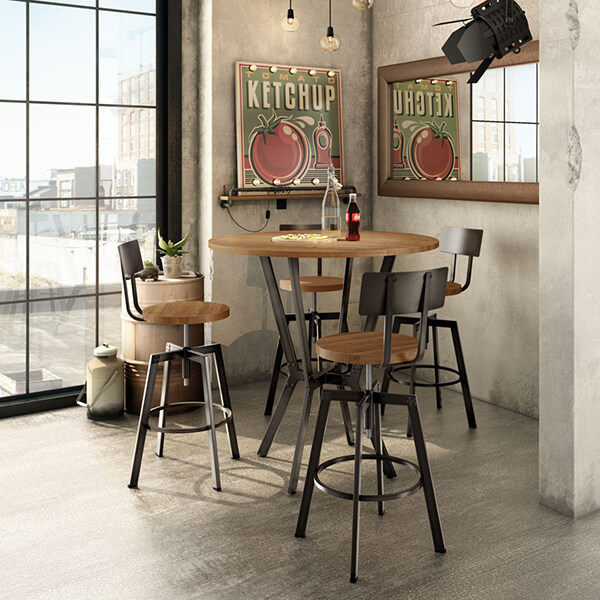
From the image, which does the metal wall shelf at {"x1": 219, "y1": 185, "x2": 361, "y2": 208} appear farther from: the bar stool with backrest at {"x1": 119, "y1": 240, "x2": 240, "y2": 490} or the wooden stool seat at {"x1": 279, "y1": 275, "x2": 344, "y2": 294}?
the bar stool with backrest at {"x1": 119, "y1": 240, "x2": 240, "y2": 490}

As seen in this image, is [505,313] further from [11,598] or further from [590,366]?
[11,598]

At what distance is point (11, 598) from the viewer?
271 cm

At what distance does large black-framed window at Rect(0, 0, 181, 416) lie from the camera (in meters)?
4.71

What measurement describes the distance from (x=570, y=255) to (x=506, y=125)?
177cm

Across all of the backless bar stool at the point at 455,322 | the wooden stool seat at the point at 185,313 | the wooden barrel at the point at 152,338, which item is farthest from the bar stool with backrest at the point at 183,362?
the backless bar stool at the point at 455,322

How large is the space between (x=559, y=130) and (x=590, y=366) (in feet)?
3.25

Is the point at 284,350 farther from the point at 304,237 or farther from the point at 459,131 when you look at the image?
the point at 459,131

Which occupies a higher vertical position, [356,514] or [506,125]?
[506,125]

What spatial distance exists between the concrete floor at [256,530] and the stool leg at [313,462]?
7cm

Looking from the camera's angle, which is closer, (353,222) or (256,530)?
(256,530)

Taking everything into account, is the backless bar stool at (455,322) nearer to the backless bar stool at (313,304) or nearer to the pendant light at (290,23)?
the backless bar stool at (313,304)

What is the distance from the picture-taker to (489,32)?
3828mm

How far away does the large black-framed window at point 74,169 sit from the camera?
471 cm

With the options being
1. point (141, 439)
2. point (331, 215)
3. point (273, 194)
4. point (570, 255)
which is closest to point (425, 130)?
point (273, 194)
